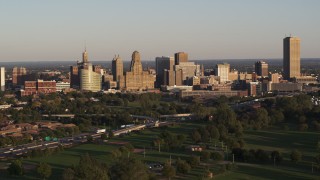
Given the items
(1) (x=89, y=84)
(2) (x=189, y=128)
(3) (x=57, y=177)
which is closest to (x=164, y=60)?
(1) (x=89, y=84)

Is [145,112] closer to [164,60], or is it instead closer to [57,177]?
[57,177]

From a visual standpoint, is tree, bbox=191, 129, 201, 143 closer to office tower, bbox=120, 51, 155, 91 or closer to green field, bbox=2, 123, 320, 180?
green field, bbox=2, 123, 320, 180

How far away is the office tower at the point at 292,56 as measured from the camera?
87875 mm

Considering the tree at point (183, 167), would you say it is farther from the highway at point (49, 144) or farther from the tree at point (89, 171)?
the highway at point (49, 144)

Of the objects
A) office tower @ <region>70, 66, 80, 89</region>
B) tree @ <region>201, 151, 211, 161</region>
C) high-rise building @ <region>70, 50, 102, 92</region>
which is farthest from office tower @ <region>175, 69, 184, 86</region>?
tree @ <region>201, 151, 211, 161</region>

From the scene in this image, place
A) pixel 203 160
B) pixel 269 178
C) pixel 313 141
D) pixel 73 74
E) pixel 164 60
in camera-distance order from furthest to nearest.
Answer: pixel 164 60
pixel 73 74
pixel 313 141
pixel 203 160
pixel 269 178

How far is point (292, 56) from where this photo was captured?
88.2 m

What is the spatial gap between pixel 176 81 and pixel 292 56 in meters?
19.7

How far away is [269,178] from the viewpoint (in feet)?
70.5

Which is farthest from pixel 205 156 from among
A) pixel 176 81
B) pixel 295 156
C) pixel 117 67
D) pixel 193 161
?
pixel 117 67

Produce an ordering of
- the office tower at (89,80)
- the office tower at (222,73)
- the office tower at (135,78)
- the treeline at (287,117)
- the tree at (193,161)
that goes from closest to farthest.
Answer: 1. the tree at (193,161)
2. the treeline at (287,117)
3. the office tower at (89,80)
4. the office tower at (135,78)
5. the office tower at (222,73)

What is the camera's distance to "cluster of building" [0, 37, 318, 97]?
69.2m

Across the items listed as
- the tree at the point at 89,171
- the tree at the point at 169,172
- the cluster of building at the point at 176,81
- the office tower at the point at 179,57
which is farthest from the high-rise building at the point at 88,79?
the tree at the point at 89,171

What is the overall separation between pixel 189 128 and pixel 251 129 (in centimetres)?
401
